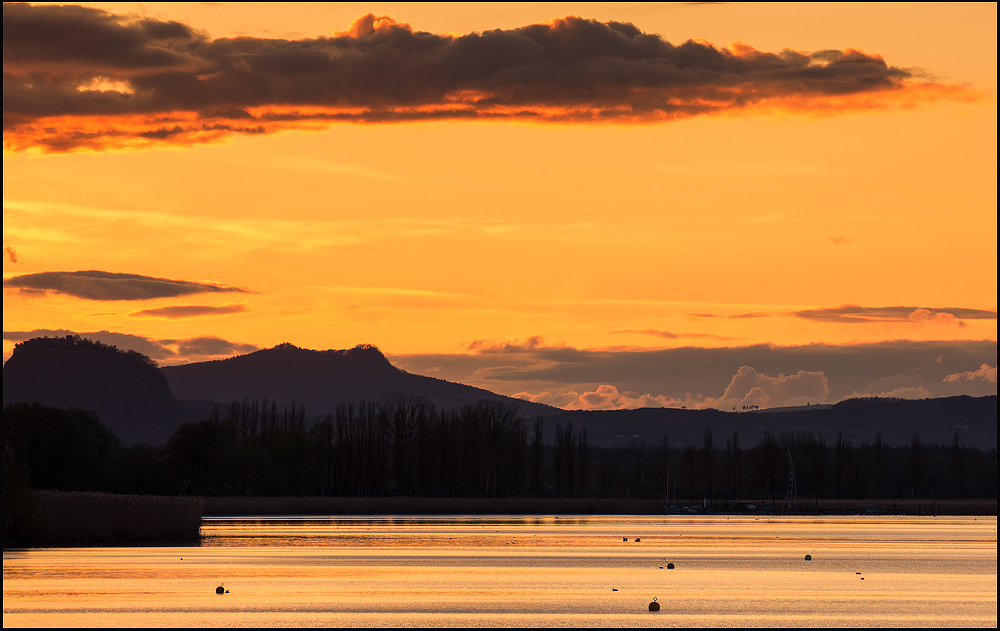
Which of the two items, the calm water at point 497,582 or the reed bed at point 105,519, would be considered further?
the reed bed at point 105,519

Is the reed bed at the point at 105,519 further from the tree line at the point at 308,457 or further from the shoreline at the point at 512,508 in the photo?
the tree line at the point at 308,457

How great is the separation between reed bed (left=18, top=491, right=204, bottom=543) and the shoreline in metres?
43.7

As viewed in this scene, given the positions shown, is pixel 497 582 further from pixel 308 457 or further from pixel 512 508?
pixel 308 457

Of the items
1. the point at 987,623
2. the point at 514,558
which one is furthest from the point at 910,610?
the point at 514,558

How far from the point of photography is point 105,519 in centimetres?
7625

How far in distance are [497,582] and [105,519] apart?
35407 mm

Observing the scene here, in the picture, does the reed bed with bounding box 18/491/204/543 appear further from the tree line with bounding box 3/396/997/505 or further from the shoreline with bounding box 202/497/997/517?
the tree line with bounding box 3/396/997/505

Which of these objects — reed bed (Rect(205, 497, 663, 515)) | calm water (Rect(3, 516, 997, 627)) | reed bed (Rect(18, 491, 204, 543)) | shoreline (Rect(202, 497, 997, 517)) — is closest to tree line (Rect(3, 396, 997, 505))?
reed bed (Rect(205, 497, 663, 515))

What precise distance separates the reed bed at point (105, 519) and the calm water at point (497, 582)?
4.17 metres

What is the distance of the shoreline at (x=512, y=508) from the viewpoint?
13325 centimetres

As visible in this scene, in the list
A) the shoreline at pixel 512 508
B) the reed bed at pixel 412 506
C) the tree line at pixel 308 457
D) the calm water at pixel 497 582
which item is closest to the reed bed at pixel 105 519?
the calm water at pixel 497 582

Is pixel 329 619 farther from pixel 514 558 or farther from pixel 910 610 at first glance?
pixel 514 558

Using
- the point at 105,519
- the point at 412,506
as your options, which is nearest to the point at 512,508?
the point at 412,506

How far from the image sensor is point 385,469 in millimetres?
168625
